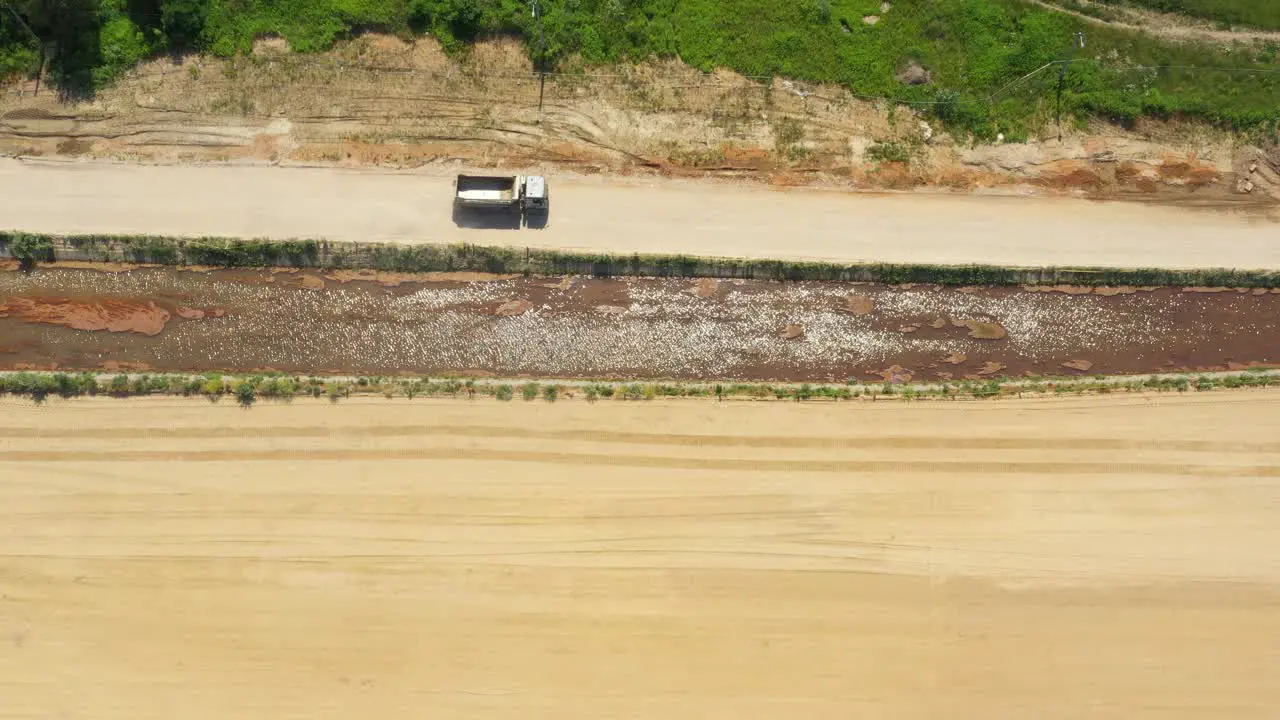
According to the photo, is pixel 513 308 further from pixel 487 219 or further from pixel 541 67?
pixel 541 67

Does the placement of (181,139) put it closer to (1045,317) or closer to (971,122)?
(971,122)

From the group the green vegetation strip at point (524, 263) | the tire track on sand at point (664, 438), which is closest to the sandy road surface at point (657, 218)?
the green vegetation strip at point (524, 263)

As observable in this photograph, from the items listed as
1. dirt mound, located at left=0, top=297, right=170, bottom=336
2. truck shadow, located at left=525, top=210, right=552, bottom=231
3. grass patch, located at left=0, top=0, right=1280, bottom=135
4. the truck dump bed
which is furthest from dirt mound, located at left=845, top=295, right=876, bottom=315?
dirt mound, located at left=0, top=297, right=170, bottom=336

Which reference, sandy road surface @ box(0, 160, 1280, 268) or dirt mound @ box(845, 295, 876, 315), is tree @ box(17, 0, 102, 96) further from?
dirt mound @ box(845, 295, 876, 315)

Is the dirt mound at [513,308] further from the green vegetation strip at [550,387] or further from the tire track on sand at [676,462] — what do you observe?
the tire track on sand at [676,462]

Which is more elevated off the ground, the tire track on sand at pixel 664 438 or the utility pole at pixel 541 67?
the utility pole at pixel 541 67

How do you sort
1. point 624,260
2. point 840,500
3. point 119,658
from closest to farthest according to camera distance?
point 119,658
point 840,500
point 624,260

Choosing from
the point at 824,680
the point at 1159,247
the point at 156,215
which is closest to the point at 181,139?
the point at 156,215
